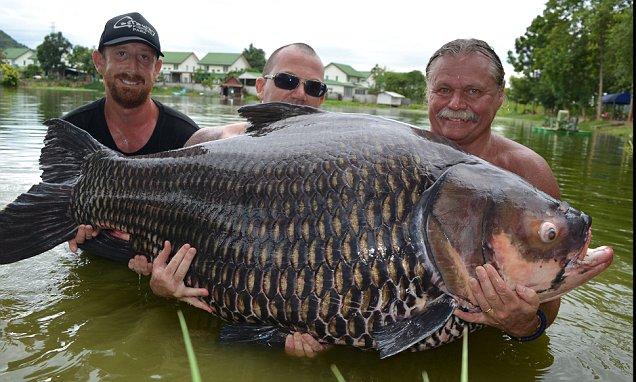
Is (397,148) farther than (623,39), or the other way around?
(623,39)

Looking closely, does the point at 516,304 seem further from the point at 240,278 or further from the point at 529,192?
the point at 240,278

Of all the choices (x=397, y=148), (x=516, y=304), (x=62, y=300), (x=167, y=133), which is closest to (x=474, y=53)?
(x=397, y=148)

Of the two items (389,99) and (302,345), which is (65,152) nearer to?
(302,345)

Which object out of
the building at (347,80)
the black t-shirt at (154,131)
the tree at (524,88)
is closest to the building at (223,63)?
the building at (347,80)

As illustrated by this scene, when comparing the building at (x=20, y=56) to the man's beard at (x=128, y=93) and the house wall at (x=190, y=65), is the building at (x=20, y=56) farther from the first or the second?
the man's beard at (x=128, y=93)

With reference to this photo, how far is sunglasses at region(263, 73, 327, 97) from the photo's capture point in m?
4.80

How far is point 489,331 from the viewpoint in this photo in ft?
12.3

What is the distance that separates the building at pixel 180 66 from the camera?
90.9 metres

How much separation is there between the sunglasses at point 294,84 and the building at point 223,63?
303ft

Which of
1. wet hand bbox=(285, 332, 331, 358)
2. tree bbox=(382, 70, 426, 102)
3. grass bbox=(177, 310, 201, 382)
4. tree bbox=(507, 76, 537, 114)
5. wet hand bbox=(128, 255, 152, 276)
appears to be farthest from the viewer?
tree bbox=(382, 70, 426, 102)

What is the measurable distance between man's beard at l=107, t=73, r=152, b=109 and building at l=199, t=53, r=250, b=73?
302 ft

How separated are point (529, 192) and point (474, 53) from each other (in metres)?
1.45

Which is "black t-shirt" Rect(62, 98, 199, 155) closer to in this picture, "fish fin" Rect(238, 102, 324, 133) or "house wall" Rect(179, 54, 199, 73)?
"fish fin" Rect(238, 102, 324, 133)

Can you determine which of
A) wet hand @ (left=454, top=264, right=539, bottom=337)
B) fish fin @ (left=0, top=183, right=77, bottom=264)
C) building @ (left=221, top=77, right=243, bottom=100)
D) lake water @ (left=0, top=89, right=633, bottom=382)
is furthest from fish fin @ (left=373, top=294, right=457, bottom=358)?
building @ (left=221, top=77, right=243, bottom=100)
